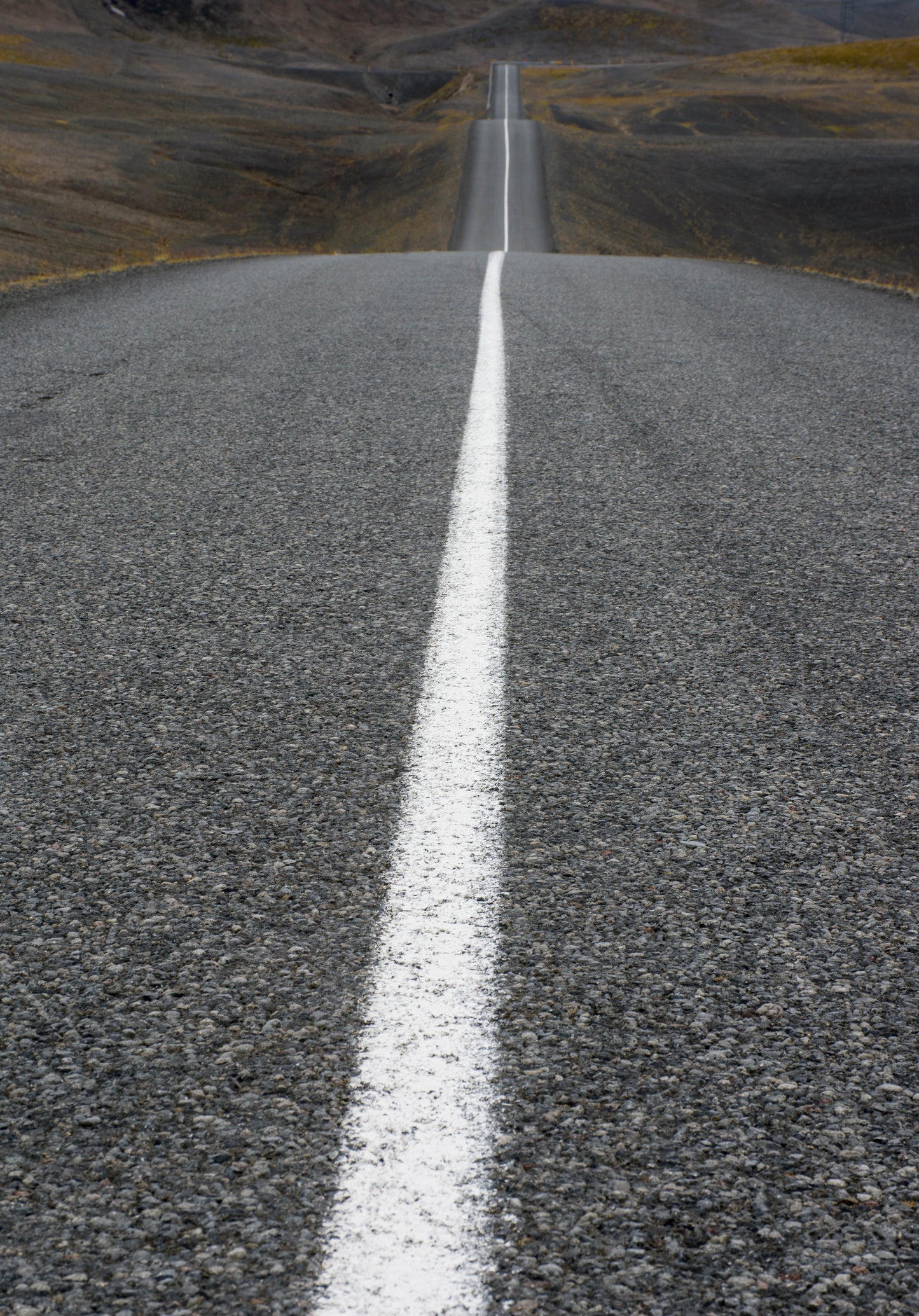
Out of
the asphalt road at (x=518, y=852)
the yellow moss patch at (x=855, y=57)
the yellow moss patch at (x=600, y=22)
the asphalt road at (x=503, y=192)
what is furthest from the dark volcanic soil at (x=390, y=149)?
the yellow moss patch at (x=600, y=22)

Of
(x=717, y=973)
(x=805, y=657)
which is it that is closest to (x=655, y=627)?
(x=805, y=657)

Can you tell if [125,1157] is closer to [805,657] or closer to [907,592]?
[805,657]

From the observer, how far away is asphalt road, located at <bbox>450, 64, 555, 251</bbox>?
102ft

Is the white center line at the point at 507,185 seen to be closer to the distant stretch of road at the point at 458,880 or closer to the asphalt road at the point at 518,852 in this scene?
the asphalt road at the point at 518,852

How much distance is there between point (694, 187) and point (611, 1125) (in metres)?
42.0

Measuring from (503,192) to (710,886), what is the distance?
38.9 meters

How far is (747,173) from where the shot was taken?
39.9 m

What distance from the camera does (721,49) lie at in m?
92.7

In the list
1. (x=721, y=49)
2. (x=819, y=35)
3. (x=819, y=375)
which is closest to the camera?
(x=819, y=375)

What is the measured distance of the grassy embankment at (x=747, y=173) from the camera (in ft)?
111

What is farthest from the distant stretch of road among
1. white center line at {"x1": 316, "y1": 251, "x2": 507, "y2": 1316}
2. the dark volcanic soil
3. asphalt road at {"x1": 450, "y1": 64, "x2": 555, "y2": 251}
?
asphalt road at {"x1": 450, "y1": 64, "x2": 555, "y2": 251}

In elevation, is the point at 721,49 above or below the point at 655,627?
above

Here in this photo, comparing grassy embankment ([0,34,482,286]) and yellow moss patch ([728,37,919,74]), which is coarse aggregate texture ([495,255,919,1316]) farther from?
yellow moss patch ([728,37,919,74])

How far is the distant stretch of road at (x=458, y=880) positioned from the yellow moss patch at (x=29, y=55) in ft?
230
